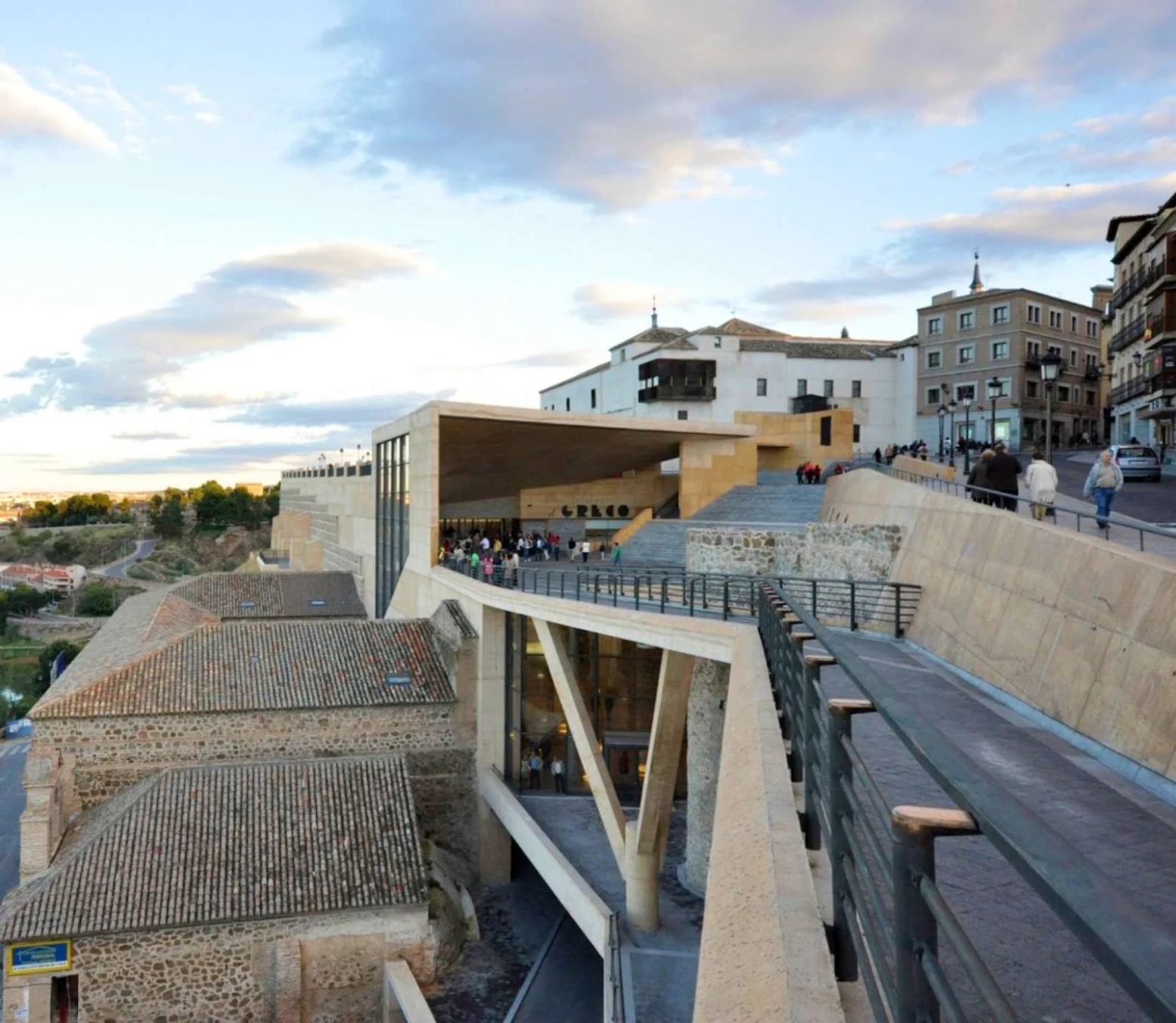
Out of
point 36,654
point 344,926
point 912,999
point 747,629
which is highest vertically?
point 912,999

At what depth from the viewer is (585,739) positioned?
17.6 m

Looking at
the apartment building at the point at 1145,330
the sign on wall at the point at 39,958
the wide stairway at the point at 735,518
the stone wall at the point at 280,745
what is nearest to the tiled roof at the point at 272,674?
the stone wall at the point at 280,745

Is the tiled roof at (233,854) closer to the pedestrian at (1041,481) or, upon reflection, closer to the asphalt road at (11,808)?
the pedestrian at (1041,481)

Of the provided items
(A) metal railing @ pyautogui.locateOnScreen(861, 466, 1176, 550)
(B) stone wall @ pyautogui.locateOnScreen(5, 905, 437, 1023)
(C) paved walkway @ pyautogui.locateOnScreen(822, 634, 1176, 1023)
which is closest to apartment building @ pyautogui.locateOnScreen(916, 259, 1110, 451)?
(A) metal railing @ pyautogui.locateOnScreen(861, 466, 1176, 550)

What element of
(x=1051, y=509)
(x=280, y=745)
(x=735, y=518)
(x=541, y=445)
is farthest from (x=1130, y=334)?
(x=280, y=745)

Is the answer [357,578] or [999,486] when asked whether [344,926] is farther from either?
[357,578]

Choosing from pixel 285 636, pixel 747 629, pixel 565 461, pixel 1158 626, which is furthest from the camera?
pixel 565 461

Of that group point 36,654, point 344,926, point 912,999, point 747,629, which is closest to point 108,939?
point 344,926

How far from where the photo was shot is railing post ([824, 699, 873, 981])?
2600 mm

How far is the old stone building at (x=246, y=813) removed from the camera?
16.5 metres

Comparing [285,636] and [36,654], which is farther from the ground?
[285,636]

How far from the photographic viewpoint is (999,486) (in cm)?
1404

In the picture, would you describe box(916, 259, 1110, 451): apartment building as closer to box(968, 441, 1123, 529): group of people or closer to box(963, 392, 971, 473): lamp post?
box(963, 392, 971, 473): lamp post

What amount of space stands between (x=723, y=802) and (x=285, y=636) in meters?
21.9
